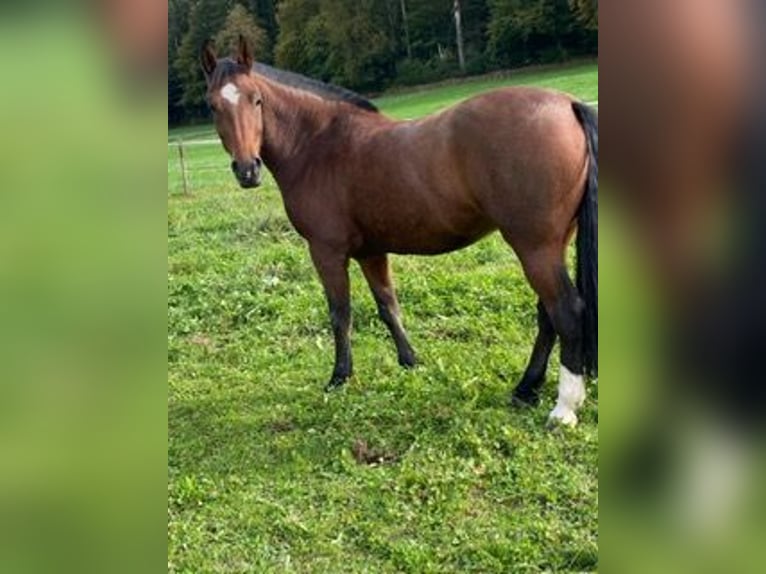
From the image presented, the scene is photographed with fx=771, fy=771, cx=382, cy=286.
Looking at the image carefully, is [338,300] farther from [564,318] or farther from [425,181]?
[564,318]

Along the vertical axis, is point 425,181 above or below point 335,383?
above

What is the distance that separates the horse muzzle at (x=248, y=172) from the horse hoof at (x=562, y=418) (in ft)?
6.19

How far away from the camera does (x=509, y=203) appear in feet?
11.4

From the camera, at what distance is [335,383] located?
14.3 feet

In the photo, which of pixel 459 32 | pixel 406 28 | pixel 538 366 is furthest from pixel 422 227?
pixel 406 28

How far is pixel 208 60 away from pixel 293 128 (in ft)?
2.29

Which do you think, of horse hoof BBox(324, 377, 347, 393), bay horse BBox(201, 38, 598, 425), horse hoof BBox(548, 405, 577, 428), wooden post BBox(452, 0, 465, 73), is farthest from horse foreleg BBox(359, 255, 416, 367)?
wooden post BBox(452, 0, 465, 73)
